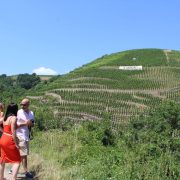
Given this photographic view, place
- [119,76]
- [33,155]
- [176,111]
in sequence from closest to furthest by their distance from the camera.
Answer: [33,155]
[176,111]
[119,76]

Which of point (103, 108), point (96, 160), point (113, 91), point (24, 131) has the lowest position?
point (103, 108)

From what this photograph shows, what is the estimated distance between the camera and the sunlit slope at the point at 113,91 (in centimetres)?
9624

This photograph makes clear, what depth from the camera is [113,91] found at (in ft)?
362

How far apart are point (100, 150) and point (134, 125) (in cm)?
6538

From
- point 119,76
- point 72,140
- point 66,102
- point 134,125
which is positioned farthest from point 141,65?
point 72,140

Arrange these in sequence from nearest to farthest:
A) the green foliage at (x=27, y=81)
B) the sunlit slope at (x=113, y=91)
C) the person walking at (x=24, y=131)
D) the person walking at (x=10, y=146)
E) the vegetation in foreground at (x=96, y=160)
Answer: the vegetation in foreground at (x=96, y=160) < the person walking at (x=10, y=146) < the person walking at (x=24, y=131) < the sunlit slope at (x=113, y=91) < the green foliage at (x=27, y=81)

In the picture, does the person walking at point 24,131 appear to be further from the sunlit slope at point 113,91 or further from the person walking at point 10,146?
the sunlit slope at point 113,91

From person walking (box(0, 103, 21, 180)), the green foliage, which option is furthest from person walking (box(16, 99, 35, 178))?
the green foliage

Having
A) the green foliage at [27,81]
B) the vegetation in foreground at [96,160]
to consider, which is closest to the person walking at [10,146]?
the vegetation in foreground at [96,160]

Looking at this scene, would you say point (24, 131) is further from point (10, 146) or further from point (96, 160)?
point (96, 160)

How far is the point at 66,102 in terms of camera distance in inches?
3954

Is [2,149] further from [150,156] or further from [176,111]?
[176,111]

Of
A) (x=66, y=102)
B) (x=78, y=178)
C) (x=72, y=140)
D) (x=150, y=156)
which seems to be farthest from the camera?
(x=66, y=102)

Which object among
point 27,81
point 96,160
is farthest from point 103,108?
point 96,160
